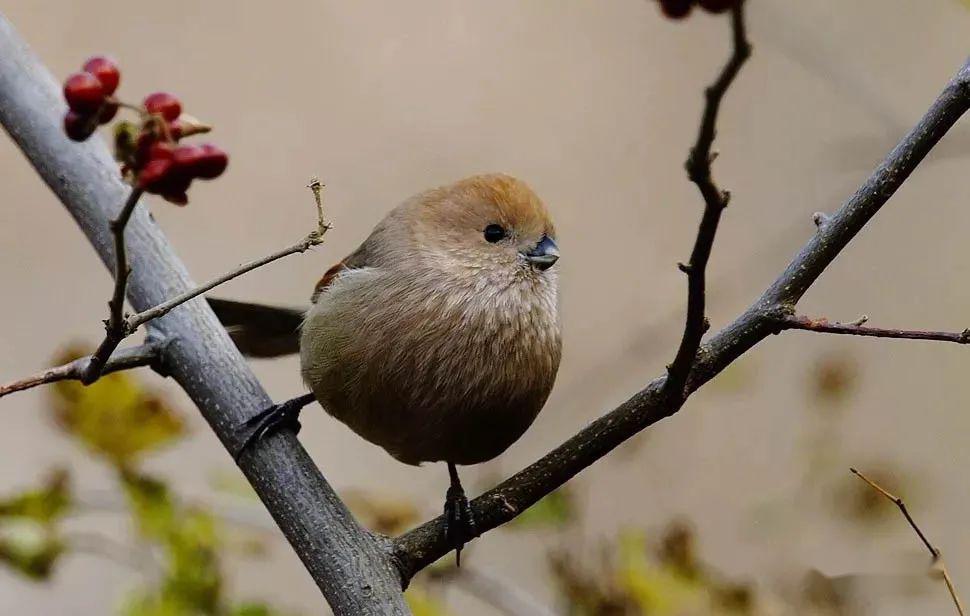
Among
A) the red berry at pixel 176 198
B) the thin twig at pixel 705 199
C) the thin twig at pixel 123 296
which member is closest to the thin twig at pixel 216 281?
the thin twig at pixel 123 296

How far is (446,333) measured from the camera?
2311 mm

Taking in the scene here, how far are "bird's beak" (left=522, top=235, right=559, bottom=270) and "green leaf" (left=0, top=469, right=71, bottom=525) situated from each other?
1077 millimetres

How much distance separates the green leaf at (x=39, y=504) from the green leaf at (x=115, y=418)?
11cm

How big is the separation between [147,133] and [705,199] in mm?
639

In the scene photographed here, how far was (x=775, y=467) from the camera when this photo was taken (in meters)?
3.72

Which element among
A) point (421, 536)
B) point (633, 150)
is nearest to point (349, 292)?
point (421, 536)

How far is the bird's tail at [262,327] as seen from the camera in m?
2.75

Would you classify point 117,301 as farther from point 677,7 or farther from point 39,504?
point 39,504

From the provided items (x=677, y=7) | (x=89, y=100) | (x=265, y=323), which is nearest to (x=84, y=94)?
(x=89, y=100)

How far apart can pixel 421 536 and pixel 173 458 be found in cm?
257

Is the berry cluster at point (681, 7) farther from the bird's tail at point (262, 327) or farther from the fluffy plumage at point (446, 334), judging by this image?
the bird's tail at point (262, 327)

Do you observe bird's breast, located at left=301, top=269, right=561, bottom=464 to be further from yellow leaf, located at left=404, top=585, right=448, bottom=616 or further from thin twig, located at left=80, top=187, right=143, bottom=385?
thin twig, located at left=80, top=187, right=143, bottom=385

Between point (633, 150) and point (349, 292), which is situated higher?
point (349, 292)

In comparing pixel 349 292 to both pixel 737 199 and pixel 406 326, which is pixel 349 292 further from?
pixel 737 199
